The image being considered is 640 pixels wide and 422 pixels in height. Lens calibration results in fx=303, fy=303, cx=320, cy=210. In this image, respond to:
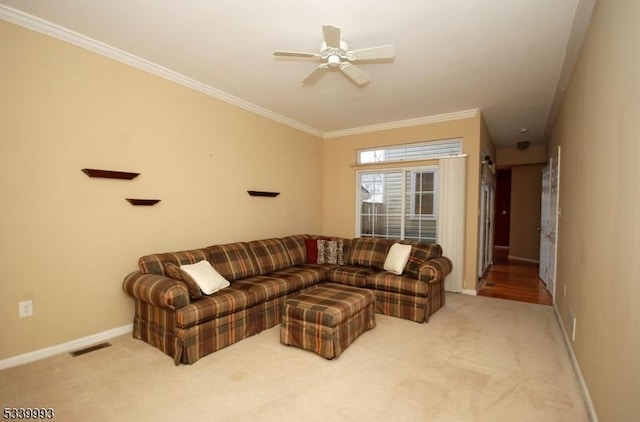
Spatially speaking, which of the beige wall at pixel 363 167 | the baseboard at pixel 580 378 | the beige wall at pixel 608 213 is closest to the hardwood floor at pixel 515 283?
the beige wall at pixel 363 167

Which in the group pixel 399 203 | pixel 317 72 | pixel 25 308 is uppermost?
pixel 317 72

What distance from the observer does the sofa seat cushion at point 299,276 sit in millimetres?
3622

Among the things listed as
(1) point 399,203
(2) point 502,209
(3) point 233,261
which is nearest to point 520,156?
(2) point 502,209

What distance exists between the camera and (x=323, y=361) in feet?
8.50

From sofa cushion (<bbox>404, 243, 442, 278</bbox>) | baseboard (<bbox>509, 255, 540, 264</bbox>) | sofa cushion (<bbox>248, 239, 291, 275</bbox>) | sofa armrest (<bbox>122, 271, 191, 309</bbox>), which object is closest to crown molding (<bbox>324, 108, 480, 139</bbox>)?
sofa cushion (<bbox>404, 243, 442, 278</bbox>)

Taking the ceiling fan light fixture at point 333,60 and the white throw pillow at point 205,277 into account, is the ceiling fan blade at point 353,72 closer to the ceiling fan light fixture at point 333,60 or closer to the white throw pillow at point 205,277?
the ceiling fan light fixture at point 333,60

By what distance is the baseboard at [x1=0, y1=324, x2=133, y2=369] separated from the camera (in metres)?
2.42

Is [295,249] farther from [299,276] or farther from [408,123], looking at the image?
[408,123]

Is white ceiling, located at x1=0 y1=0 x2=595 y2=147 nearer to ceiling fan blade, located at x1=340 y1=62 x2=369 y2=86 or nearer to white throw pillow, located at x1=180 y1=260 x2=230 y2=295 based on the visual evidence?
ceiling fan blade, located at x1=340 y1=62 x2=369 y2=86

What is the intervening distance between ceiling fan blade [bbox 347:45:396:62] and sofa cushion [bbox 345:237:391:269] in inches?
103

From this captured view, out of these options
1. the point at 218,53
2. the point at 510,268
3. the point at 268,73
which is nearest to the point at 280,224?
the point at 268,73

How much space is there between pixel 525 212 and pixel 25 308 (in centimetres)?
949

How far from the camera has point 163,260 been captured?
10.1ft

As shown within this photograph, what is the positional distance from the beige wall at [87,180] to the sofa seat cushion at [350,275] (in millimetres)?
1553
